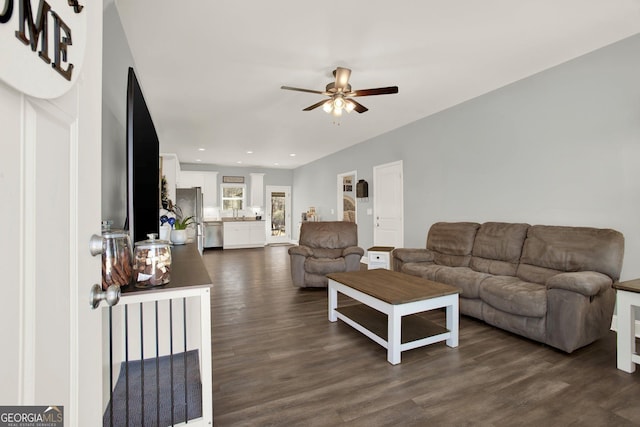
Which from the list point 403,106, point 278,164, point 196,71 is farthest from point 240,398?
point 278,164

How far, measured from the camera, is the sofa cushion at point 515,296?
2459 millimetres

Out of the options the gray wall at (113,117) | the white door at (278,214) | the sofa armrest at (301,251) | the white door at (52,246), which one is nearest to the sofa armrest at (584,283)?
the sofa armrest at (301,251)

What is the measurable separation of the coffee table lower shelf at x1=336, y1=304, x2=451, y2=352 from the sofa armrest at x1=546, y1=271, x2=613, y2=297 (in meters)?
0.94

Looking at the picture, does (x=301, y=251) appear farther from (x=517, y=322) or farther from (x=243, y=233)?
(x=243, y=233)

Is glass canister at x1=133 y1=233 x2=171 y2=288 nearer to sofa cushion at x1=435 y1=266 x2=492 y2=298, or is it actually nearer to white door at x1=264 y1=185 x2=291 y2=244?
sofa cushion at x1=435 y1=266 x2=492 y2=298

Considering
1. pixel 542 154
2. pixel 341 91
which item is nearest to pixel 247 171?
pixel 341 91

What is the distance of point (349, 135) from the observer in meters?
6.04

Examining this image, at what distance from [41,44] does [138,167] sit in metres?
1.22

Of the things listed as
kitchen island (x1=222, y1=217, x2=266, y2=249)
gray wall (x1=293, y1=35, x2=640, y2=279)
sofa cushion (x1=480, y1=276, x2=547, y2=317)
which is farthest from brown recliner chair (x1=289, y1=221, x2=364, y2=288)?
kitchen island (x1=222, y1=217, x2=266, y2=249)

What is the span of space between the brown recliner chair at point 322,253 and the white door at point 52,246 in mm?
3283

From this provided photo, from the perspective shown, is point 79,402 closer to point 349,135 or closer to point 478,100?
point 478,100

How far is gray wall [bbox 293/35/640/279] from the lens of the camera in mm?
2758

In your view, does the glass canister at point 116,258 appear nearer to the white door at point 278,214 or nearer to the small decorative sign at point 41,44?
the small decorative sign at point 41,44

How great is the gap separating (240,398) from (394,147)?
4.84 metres
